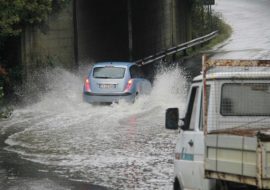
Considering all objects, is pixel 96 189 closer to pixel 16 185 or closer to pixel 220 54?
pixel 16 185

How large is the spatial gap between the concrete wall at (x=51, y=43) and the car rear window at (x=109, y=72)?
17.7 ft

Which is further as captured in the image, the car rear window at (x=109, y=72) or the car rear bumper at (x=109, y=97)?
the car rear window at (x=109, y=72)

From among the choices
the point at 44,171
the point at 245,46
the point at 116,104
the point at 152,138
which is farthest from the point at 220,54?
the point at 44,171

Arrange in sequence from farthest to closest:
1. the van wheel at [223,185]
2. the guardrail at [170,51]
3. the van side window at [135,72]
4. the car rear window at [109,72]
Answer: the guardrail at [170,51] → the van side window at [135,72] → the car rear window at [109,72] → the van wheel at [223,185]

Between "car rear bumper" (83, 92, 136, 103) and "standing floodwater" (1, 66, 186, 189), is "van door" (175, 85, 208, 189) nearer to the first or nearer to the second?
"standing floodwater" (1, 66, 186, 189)

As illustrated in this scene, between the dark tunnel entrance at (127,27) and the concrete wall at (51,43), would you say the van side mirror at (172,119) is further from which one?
the dark tunnel entrance at (127,27)

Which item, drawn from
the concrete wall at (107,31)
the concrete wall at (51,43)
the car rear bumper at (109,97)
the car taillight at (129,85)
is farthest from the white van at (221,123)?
the concrete wall at (107,31)

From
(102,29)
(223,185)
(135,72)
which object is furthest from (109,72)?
(223,185)

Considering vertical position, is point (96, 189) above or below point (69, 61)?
below

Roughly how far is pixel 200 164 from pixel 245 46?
94.1ft

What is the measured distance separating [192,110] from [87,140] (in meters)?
9.38

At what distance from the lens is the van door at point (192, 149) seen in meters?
8.17

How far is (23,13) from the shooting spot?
27922mm

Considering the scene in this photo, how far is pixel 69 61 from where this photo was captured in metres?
31.9
